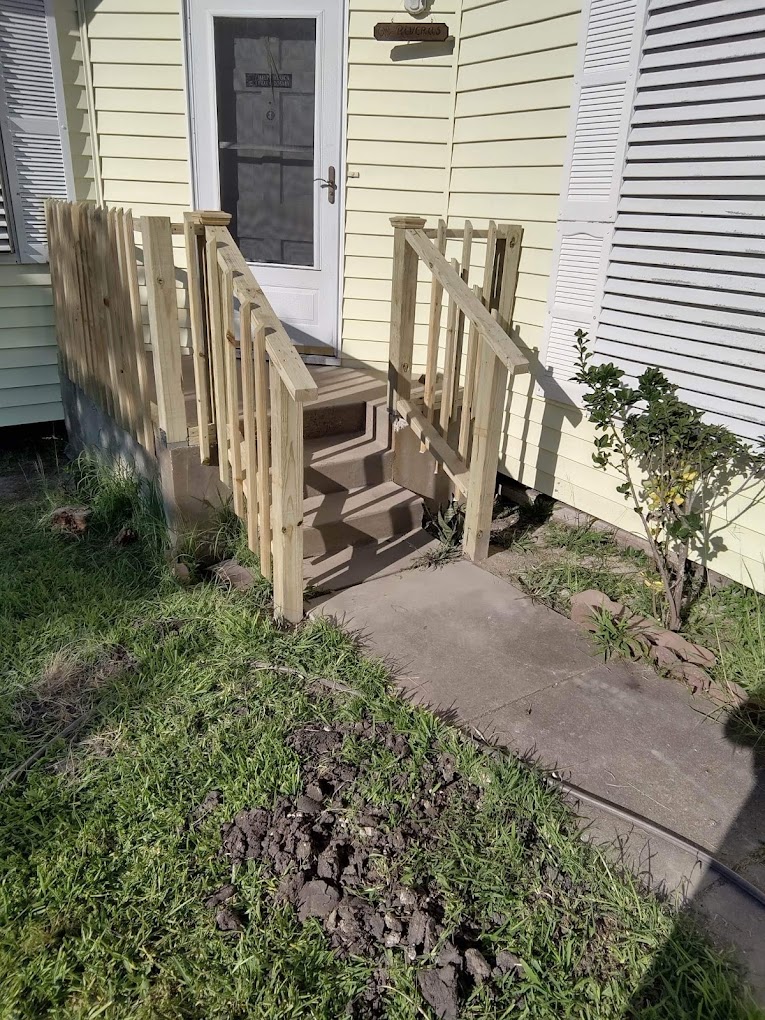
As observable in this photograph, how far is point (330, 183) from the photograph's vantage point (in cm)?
441

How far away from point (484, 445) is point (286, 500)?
1053 mm

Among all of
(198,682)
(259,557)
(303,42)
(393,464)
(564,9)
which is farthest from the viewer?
(303,42)

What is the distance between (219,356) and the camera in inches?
117

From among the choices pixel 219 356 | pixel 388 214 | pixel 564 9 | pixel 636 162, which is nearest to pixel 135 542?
pixel 219 356

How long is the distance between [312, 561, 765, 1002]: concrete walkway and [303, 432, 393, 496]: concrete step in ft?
2.09

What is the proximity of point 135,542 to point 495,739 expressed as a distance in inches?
82.0

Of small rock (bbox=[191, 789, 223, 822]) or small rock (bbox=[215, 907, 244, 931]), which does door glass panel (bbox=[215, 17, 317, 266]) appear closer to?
small rock (bbox=[191, 789, 223, 822])

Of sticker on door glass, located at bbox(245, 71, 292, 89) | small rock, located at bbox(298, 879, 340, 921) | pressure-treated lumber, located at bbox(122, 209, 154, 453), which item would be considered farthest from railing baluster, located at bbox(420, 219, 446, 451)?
small rock, located at bbox(298, 879, 340, 921)

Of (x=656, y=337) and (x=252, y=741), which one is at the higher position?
(x=656, y=337)

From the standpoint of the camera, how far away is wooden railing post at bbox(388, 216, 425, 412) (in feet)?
11.5

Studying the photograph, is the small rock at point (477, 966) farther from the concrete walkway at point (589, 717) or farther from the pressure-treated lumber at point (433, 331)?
the pressure-treated lumber at point (433, 331)

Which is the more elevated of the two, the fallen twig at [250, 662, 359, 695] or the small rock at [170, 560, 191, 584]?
the small rock at [170, 560, 191, 584]

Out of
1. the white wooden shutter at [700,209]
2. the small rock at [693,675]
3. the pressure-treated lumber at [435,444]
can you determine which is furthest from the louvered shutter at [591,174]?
the small rock at [693,675]

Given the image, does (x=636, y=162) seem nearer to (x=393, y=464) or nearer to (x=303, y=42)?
(x=393, y=464)
